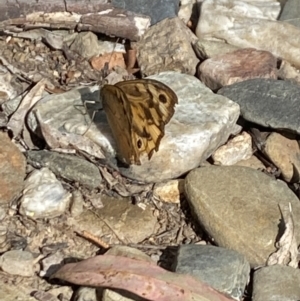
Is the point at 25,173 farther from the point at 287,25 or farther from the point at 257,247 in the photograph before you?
the point at 287,25

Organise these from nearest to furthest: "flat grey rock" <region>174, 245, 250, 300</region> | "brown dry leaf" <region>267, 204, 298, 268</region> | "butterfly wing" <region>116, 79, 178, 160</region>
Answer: "flat grey rock" <region>174, 245, 250, 300</region>
"brown dry leaf" <region>267, 204, 298, 268</region>
"butterfly wing" <region>116, 79, 178, 160</region>

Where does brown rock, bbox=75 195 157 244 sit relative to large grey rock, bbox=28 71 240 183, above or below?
below

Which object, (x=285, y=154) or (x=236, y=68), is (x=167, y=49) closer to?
(x=236, y=68)

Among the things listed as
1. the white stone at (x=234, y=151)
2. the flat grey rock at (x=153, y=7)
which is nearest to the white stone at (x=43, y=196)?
the white stone at (x=234, y=151)

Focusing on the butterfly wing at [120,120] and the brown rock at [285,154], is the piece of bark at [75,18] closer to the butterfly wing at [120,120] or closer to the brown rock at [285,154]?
the butterfly wing at [120,120]

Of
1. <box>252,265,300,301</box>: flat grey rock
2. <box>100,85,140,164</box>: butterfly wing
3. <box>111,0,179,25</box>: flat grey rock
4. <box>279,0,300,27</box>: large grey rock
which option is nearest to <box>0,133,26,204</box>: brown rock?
<box>100,85,140,164</box>: butterfly wing

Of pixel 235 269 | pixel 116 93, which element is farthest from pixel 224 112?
pixel 235 269

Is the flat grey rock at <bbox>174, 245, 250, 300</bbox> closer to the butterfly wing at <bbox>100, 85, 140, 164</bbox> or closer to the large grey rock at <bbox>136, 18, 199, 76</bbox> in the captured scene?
the butterfly wing at <bbox>100, 85, 140, 164</bbox>
